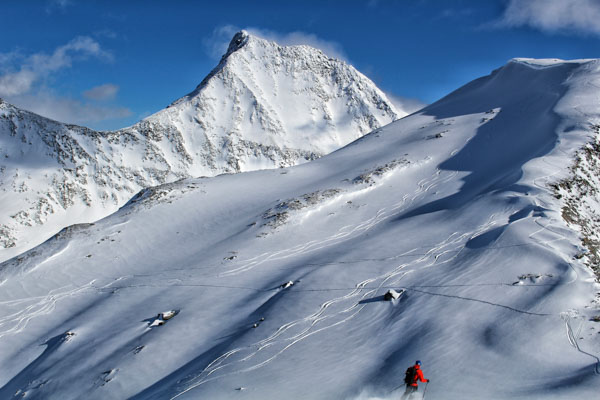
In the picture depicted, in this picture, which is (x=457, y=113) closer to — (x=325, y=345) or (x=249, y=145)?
(x=325, y=345)

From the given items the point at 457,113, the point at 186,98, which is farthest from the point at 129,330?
the point at 186,98

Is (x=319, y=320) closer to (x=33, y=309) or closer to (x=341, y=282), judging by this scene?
(x=341, y=282)

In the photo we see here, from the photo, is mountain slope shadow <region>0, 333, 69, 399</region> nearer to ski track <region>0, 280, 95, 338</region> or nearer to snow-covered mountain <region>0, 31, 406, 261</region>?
ski track <region>0, 280, 95, 338</region>

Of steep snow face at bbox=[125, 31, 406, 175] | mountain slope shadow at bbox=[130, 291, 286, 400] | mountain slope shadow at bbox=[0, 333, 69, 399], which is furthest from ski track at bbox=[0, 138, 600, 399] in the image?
steep snow face at bbox=[125, 31, 406, 175]

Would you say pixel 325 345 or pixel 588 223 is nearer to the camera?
pixel 325 345

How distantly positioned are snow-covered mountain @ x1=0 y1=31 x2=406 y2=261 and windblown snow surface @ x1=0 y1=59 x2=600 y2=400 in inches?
3687

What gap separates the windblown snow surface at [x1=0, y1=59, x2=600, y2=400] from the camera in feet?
43.5

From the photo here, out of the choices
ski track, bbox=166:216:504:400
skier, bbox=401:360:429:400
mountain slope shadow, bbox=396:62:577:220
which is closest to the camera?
skier, bbox=401:360:429:400

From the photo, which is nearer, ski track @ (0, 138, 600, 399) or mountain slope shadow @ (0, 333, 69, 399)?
ski track @ (0, 138, 600, 399)

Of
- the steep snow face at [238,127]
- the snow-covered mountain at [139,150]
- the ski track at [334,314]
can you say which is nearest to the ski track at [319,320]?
the ski track at [334,314]

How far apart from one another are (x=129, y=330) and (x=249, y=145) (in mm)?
160792

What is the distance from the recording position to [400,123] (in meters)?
57.2

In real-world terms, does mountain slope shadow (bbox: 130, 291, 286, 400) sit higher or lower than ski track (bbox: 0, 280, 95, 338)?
lower

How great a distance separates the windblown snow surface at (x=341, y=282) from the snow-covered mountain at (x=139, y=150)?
93.6 metres
